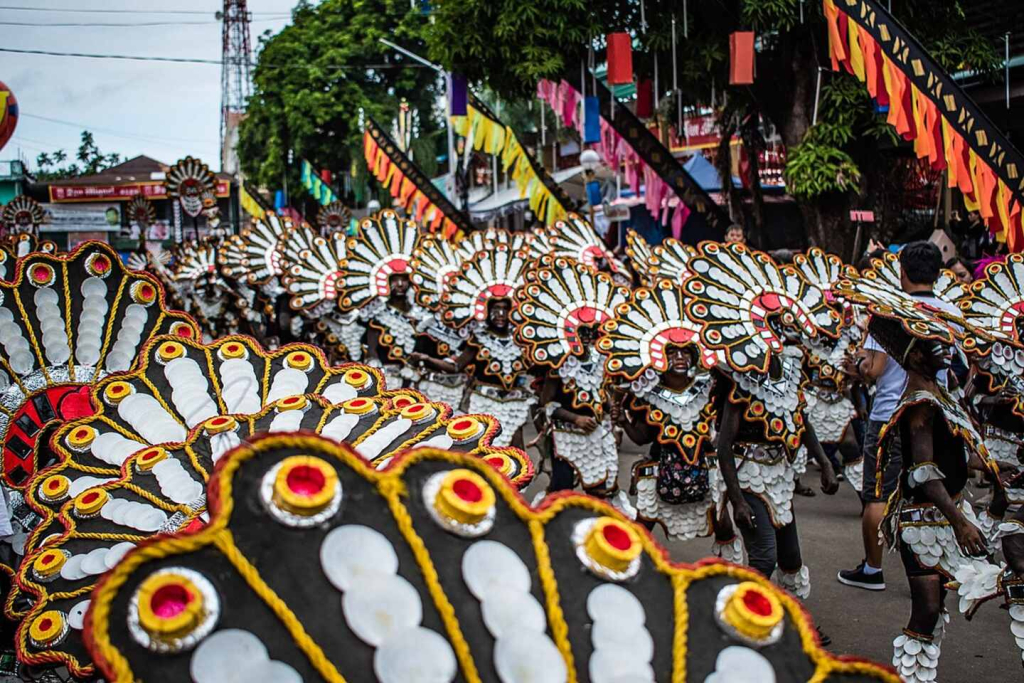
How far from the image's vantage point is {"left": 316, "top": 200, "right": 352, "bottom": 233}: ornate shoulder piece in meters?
22.9

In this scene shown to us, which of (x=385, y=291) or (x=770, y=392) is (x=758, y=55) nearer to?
(x=385, y=291)

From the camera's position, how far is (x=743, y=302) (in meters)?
5.20

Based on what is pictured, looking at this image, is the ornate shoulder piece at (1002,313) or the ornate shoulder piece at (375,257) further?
the ornate shoulder piece at (375,257)

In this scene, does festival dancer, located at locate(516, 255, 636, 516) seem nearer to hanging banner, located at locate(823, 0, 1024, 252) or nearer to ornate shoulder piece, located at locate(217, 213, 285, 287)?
hanging banner, located at locate(823, 0, 1024, 252)

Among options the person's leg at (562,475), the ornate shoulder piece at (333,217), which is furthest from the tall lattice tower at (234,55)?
the person's leg at (562,475)

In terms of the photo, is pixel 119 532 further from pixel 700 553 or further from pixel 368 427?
pixel 700 553

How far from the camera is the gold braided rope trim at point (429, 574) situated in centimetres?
166

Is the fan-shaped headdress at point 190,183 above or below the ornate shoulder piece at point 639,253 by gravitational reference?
above

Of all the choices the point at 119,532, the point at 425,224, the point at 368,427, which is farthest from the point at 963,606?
the point at 425,224

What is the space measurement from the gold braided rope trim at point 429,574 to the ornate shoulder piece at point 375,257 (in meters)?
8.16

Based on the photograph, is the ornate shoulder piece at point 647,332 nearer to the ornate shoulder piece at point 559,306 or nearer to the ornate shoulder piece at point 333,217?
the ornate shoulder piece at point 559,306

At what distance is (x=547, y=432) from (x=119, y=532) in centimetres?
407

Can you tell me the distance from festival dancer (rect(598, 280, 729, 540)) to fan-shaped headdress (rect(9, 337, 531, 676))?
2.11 m

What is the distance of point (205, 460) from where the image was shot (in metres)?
3.13
